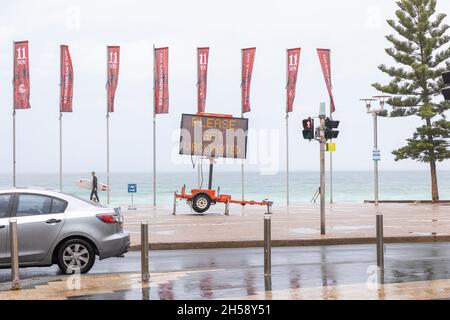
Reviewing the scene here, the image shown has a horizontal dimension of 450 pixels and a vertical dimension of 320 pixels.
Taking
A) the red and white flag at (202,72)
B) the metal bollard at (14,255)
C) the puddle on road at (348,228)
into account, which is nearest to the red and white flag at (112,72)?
the red and white flag at (202,72)

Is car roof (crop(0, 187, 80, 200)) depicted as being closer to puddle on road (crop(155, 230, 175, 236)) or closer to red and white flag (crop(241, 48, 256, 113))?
puddle on road (crop(155, 230, 175, 236))

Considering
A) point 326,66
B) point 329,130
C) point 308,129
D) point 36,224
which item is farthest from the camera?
point 326,66

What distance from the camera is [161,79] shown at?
4141cm

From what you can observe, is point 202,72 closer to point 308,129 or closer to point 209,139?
point 209,139

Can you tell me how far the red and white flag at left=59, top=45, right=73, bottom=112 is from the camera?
134 feet

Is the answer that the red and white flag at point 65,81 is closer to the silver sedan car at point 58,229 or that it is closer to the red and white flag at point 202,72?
the red and white flag at point 202,72

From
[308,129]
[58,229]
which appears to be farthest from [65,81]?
[58,229]

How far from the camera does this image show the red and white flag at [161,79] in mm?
41375

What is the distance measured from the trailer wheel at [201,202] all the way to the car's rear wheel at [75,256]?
1828 centimetres

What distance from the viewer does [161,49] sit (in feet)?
136

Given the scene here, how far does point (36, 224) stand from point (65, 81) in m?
29.3
